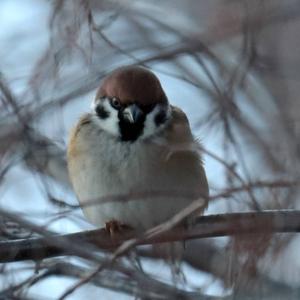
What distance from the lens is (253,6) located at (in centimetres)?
328

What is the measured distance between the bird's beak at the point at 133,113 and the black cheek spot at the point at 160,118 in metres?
0.08

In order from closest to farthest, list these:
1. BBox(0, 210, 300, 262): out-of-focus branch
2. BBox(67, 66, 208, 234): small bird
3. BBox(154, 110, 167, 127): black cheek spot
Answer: BBox(0, 210, 300, 262): out-of-focus branch < BBox(67, 66, 208, 234): small bird < BBox(154, 110, 167, 127): black cheek spot

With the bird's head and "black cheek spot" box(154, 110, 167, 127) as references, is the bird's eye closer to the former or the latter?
the bird's head

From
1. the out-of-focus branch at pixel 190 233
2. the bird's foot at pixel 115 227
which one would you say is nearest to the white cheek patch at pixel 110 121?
the bird's foot at pixel 115 227

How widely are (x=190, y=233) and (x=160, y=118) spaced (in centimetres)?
110

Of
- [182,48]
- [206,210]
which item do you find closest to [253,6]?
[182,48]

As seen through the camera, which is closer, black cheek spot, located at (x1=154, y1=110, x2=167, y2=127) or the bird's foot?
the bird's foot

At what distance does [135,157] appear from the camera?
148 inches

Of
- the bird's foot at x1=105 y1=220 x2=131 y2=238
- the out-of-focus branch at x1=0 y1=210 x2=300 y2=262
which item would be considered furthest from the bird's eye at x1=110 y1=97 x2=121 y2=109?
the out-of-focus branch at x1=0 y1=210 x2=300 y2=262

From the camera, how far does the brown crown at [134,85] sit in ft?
12.5

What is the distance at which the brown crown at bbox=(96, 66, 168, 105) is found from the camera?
3.80 meters

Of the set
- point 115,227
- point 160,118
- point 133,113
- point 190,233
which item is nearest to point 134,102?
point 133,113

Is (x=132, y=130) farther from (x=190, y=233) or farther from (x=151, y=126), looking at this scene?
(x=190, y=233)

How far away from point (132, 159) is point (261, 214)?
→ 1.35m
